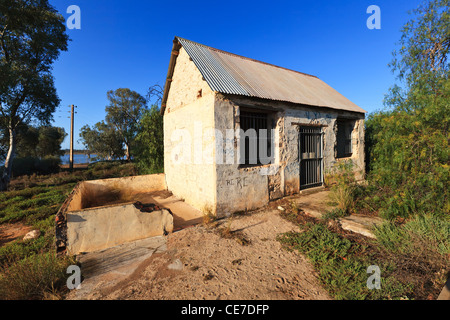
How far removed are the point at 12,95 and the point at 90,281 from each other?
1588 cm

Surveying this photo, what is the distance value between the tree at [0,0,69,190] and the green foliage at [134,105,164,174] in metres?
7.57

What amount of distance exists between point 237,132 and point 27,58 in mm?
16697

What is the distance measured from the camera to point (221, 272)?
124 inches

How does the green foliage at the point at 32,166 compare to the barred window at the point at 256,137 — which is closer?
the barred window at the point at 256,137

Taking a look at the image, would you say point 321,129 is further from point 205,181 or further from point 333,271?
point 333,271

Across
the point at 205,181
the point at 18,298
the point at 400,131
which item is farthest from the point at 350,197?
the point at 18,298

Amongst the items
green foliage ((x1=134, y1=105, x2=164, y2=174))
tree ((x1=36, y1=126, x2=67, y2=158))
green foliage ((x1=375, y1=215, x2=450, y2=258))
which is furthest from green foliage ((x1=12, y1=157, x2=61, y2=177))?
green foliage ((x1=375, y1=215, x2=450, y2=258))

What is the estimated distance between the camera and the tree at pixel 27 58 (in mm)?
11273

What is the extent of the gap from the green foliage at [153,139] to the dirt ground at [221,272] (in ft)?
24.8

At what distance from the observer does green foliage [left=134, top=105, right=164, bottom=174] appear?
11.0 meters

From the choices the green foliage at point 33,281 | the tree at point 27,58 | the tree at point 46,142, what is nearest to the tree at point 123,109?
the tree at point 46,142

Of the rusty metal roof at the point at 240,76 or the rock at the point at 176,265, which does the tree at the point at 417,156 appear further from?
the rock at the point at 176,265

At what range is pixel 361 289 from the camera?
2510 mm

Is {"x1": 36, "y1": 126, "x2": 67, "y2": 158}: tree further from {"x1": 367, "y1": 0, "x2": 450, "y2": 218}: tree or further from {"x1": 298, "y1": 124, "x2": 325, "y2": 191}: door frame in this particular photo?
{"x1": 367, "y1": 0, "x2": 450, "y2": 218}: tree
